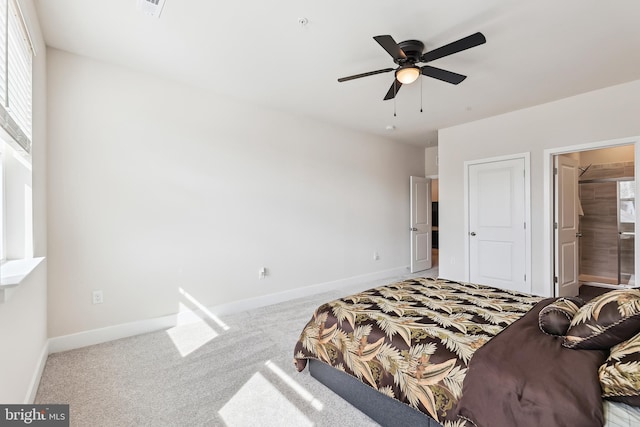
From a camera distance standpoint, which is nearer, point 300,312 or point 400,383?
point 400,383

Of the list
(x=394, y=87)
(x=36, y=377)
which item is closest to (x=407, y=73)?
(x=394, y=87)

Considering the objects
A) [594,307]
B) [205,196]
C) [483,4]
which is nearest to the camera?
[594,307]

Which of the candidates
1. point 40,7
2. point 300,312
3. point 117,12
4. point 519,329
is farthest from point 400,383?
point 40,7

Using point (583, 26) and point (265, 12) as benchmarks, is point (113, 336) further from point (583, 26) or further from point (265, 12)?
point (583, 26)

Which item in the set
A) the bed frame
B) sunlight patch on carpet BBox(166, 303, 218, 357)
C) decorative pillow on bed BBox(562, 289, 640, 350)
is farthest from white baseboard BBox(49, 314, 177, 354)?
decorative pillow on bed BBox(562, 289, 640, 350)

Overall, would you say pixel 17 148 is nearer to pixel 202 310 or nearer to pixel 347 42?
pixel 202 310

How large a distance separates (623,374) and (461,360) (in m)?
0.55

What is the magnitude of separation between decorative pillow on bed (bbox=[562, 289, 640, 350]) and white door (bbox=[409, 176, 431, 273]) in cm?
460

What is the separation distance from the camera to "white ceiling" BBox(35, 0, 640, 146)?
7.00 ft

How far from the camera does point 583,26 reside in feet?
7.58

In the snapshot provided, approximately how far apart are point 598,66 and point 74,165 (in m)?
5.24

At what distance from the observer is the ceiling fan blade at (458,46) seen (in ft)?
6.67

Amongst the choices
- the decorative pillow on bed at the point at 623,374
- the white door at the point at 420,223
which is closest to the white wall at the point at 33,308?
the decorative pillow on bed at the point at 623,374

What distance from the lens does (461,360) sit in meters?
1.39
